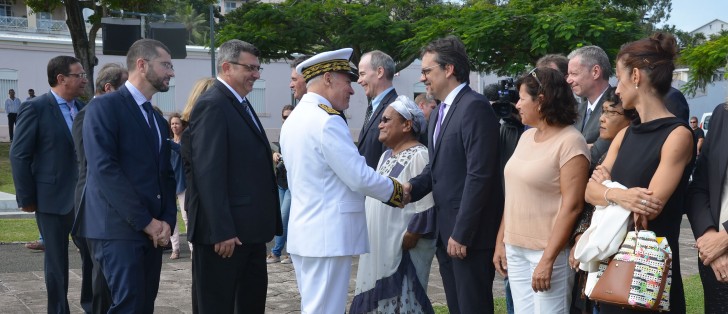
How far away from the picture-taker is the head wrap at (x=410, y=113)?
5359 mm

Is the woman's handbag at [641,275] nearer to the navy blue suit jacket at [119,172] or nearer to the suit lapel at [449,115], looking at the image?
the suit lapel at [449,115]

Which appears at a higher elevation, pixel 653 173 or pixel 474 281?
pixel 653 173

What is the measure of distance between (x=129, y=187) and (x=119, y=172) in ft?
0.33

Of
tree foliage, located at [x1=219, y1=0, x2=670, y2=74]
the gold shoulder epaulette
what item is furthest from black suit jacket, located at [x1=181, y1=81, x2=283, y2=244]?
tree foliage, located at [x1=219, y1=0, x2=670, y2=74]

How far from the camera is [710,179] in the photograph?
3688 millimetres

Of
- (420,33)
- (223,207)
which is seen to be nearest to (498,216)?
(223,207)

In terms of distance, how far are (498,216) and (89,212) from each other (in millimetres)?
2400

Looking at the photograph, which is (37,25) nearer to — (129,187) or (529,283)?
(129,187)

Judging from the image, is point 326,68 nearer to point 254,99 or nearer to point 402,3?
point 402,3

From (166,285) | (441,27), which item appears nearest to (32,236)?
(166,285)

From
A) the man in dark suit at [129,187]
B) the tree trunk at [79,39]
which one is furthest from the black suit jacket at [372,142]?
the tree trunk at [79,39]

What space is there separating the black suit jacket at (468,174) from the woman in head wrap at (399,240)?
419mm

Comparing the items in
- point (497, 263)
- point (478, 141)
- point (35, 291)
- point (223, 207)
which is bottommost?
point (35, 291)

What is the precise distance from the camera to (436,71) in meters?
4.94
